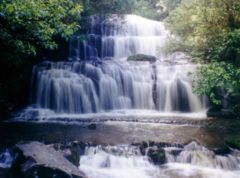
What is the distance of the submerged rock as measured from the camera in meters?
7.91

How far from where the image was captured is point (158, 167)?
10008 mm

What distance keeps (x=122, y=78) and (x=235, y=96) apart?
21.7 feet

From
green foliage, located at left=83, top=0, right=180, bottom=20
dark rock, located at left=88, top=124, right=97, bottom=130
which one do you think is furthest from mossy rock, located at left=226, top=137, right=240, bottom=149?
green foliage, located at left=83, top=0, right=180, bottom=20

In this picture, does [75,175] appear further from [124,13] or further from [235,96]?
[124,13]

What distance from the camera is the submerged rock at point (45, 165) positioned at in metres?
7.91

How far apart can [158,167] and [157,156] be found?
1.49 feet

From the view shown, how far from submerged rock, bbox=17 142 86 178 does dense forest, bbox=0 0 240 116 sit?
2.85m

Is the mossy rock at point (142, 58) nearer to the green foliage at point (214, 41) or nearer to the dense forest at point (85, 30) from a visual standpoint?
the dense forest at point (85, 30)

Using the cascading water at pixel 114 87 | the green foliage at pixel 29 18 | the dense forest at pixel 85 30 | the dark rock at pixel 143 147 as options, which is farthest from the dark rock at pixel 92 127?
the green foliage at pixel 29 18

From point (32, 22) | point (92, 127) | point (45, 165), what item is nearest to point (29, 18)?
point (32, 22)

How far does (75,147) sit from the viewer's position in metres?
10.9

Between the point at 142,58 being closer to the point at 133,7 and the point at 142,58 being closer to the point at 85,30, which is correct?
the point at 85,30

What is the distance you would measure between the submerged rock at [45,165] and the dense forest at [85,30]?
2.85 metres

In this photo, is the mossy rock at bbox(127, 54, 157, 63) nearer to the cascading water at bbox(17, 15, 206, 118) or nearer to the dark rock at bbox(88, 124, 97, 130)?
the cascading water at bbox(17, 15, 206, 118)
